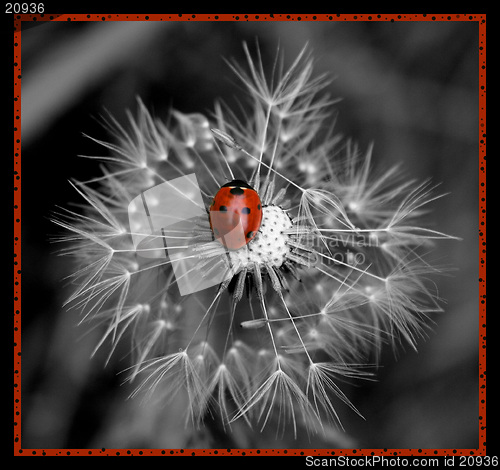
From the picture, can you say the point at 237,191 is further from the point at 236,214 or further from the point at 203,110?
the point at 203,110

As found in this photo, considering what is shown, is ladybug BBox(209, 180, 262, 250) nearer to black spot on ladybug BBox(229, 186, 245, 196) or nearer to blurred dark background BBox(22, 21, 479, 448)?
black spot on ladybug BBox(229, 186, 245, 196)

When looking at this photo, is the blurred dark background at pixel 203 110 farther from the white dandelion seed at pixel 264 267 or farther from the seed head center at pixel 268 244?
the seed head center at pixel 268 244

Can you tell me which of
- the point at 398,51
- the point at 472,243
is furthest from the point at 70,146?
the point at 472,243

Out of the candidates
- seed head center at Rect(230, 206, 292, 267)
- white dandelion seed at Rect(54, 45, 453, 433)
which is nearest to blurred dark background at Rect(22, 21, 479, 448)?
white dandelion seed at Rect(54, 45, 453, 433)

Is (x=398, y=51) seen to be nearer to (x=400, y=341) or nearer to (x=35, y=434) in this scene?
(x=400, y=341)

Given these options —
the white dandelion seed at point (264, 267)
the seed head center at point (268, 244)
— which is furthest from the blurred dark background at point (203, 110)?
the seed head center at point (268, 244)

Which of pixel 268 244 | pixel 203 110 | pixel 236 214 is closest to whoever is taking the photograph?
pixel 236 214

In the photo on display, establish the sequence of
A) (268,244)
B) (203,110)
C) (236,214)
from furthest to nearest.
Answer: (203,110) < (268,244) < (236,214)

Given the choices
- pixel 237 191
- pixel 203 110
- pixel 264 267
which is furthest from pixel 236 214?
pixel 203 110
